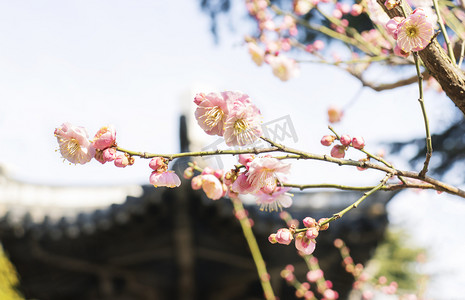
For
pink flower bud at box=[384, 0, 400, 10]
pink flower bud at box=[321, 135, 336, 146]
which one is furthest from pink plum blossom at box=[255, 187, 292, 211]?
pink flower bud at box=[384, 0, 400, 10]

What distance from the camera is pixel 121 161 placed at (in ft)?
3.52

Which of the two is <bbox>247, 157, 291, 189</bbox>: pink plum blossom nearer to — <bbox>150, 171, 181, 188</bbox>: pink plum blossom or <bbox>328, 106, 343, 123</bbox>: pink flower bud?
<bbox>150, 171, 181, 188</bbox>: pink plum blossom

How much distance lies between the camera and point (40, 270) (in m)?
4.00

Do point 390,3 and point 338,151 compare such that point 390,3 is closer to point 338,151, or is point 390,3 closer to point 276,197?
point 338,151

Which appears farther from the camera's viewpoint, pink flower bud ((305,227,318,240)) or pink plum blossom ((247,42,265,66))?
pink plum blossom ((247,42,265,66))

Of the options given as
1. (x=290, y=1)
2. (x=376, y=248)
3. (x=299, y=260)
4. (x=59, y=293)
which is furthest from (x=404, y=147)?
(x=59, y=293)

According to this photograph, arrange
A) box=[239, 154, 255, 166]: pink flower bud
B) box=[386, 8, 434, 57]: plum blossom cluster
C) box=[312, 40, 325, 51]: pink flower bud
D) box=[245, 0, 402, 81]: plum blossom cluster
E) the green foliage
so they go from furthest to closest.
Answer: the green foliage, box=[312, 40, 325, 51]: pink flower bud, box=[245, 0, 402, 81]: plum blossom cluster, box=[239, 154, 255, 166]: pink flower bud, box=[386, 8, 434, 57]: plum blossom cluster

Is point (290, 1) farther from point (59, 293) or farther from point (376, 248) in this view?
point (59, 293)

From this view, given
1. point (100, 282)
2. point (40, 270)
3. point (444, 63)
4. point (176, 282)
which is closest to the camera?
point (444, 63)

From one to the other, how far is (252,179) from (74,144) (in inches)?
18.4

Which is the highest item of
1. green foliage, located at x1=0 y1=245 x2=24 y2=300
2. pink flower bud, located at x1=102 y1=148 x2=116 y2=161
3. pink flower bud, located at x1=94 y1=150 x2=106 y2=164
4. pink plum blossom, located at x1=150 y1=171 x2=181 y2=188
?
green foliage, located at x1=0 y1=245 x2=24 y2=300

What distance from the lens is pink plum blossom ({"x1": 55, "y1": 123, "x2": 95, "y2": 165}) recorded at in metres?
1.17

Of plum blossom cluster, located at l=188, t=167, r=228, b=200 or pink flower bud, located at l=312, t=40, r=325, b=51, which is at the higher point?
pink flower bud, located at l=312, t=40, r=325, b=51

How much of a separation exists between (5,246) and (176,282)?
1536 millimetres
